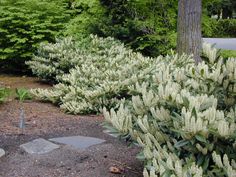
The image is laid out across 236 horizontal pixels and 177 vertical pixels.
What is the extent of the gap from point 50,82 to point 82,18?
7.35ft

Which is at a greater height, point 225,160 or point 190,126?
point 190,126

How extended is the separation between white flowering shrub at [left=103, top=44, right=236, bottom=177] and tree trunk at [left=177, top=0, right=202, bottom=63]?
3267 millimetres

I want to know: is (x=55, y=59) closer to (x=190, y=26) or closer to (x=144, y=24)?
(x=144, y=24)

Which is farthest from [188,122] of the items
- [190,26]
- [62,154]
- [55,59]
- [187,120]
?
[55,59]

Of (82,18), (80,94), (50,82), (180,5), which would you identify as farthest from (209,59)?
(82,18)

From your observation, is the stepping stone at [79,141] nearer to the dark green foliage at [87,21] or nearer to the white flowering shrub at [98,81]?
the white flowering shrub at [98,81]

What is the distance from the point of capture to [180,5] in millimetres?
6262

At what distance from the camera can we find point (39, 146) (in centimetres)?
359

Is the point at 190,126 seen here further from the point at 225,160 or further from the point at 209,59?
the point at 209,59

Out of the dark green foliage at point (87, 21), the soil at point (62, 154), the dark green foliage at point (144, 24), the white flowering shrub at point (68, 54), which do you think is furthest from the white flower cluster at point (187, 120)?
the dark green foliage at point (87, 21)

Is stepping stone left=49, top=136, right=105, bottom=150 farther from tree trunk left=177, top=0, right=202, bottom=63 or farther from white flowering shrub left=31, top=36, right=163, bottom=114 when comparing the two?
tree trunk left=177, top=0, right=202, bottom=63

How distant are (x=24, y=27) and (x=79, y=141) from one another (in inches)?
221

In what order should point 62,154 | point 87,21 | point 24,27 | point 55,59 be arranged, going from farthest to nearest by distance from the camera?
1. point 87,21
2. point 24,27
3. point 55,59
4. point 62,154

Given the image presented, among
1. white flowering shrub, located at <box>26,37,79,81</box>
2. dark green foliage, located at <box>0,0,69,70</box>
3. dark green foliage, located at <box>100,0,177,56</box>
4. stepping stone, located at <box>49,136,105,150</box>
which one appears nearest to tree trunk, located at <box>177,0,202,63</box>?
dark green foliage, located at <box>100,0,177,56</box>
